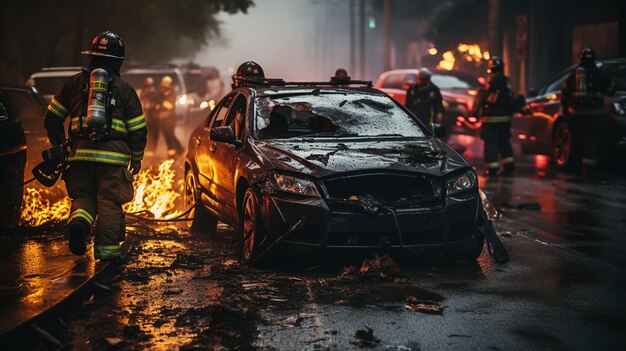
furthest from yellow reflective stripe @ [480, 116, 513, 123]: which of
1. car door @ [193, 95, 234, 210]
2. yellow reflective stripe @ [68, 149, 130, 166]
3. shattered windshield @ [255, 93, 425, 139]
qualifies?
yellow reflective stripe @ [68, 149, 130, 166]

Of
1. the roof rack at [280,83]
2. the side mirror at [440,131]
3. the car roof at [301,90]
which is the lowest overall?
the side mirror at [440,131]

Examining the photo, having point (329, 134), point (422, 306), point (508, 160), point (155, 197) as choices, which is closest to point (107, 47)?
point (329, 134)

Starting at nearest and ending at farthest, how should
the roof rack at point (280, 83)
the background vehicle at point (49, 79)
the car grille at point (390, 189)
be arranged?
the car grille at point (390, 189) → the roof rack at point (280, 83) → the background vehicle at point (49, 79)

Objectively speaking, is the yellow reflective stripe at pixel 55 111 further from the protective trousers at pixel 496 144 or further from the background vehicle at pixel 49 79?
the background vehicle at pixel 49 79

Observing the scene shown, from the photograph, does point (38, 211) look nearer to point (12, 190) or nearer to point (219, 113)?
point (12, 190)

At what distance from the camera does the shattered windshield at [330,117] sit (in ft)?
28.4

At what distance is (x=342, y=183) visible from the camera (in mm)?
7562

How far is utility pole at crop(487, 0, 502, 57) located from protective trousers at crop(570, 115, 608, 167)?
9725mm

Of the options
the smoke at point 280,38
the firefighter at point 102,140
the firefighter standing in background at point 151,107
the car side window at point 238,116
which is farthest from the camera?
the smoke at point 280,38

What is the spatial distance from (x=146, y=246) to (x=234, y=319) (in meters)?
3.34

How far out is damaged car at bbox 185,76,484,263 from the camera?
7.40m

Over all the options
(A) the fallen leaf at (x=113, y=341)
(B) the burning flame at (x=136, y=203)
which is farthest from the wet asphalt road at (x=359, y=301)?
(B) the burning flame at (x=136, y=203)

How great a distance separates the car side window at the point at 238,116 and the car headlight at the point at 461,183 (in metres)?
1.97

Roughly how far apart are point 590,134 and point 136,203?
24.7 feet
